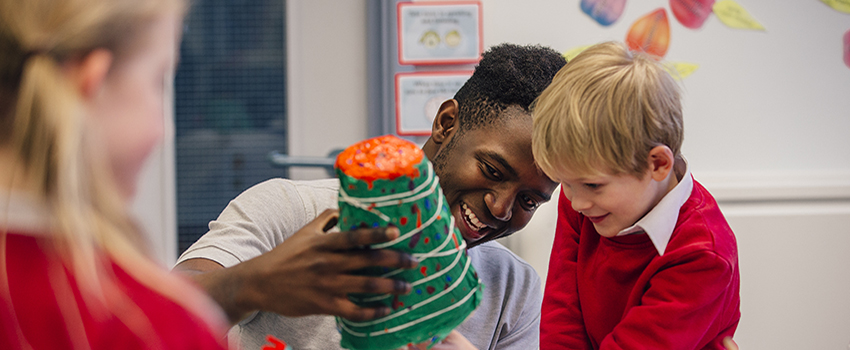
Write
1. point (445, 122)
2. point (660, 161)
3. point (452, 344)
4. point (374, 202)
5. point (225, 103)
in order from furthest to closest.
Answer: point (225, 103) < point (445, 122) < point (660, 161) < point (452, 344) < point (374, 202)

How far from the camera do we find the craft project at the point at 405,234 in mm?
548

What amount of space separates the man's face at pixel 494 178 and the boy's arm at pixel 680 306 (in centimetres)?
26

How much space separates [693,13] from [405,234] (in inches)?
55.5

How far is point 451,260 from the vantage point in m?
0.59

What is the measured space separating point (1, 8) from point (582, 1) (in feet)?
4.80

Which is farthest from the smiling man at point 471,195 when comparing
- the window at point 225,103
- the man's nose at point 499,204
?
the window at point 225,103

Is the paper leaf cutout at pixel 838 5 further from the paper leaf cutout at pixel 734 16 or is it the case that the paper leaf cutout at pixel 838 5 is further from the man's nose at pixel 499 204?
the man's nose at pixel 499 204

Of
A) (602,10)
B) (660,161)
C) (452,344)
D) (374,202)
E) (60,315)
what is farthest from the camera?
(602,10)

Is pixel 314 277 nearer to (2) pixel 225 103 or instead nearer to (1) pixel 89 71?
(1) pixel 89 71

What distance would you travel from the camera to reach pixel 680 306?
2.48 ft

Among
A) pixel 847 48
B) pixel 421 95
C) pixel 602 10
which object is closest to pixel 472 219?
pixel 421 95

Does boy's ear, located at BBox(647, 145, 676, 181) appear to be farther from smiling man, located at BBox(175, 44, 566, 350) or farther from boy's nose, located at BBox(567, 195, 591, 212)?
smiling man, located at BBox(175, 44, 566, 350)

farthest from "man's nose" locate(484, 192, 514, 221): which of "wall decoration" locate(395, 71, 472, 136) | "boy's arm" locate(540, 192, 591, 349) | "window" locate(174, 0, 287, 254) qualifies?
"window" locate(174, 0, 287, 254)

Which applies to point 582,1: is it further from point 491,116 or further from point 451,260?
point 451,260
